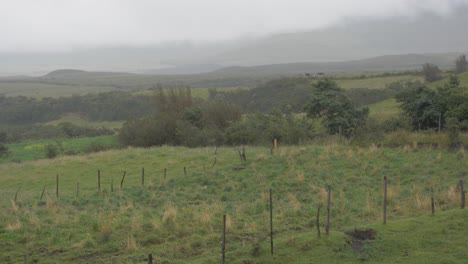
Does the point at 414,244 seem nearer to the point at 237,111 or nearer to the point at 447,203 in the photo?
the point at 447,203

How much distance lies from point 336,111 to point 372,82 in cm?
6408

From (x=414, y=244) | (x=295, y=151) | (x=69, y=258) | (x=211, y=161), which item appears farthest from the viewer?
(x=211, y=161)

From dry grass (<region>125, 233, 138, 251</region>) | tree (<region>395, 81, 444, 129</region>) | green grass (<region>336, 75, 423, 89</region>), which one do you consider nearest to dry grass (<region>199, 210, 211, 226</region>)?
dry grass (<region>125, 233, 138, 251</region>)

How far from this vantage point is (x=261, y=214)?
13.0 meters

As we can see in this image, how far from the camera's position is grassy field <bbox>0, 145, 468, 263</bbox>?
917 cm

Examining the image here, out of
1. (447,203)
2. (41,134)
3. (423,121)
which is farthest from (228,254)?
(41,134)

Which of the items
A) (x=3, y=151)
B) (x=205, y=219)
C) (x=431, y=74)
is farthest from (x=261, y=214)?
(x=431, y=74)

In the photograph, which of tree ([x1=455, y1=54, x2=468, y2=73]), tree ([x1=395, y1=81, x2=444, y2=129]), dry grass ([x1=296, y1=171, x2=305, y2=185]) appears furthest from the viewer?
tree ([x1=455, y1=54, x2=468, y2=73])

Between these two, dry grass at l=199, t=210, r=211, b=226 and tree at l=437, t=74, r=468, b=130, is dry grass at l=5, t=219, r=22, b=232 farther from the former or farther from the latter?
tree at l=437, t=74, r=468, b=130

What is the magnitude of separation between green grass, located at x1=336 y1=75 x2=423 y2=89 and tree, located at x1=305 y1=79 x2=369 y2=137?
5227 cm

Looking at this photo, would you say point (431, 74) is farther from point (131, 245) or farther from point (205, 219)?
point (131, 245)

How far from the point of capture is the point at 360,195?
48.9 feet

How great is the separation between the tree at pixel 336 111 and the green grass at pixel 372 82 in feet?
172

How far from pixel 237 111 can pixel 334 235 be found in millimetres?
41592
